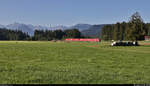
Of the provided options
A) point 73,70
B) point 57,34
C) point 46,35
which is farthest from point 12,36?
point 73,70

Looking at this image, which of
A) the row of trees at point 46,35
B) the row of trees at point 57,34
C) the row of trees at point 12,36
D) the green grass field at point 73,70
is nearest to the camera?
the green grass field at point 73,70

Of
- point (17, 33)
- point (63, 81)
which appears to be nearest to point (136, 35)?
point (63, 81)

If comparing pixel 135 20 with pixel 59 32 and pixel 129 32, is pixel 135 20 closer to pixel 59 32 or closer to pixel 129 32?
pixel 129 32

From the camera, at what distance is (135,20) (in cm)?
6456

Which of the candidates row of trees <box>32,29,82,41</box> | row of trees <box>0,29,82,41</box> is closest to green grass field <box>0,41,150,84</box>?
row of trees <box>32,29,82,41</box>

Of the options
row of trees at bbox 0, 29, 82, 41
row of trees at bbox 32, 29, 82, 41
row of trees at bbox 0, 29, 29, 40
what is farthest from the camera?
row of trees at bbox 0, 29, 29, 40

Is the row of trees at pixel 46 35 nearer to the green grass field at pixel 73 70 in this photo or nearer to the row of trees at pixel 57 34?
the row of trees at pixel 57 34

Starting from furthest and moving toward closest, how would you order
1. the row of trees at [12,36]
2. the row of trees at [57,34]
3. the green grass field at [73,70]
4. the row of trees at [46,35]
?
1. the row of trees at [12,36]
2. the row of trees at [46,35]
3. the row of trees at [57,34]
4. the green grass field at [73,70]

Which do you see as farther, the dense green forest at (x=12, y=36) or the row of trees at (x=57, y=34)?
the dense green forest at (x=12, y=36)

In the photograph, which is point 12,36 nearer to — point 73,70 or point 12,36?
point 12,36

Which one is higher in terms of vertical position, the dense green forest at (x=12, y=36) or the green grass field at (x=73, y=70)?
the dense green forest at (x=12, y=36)

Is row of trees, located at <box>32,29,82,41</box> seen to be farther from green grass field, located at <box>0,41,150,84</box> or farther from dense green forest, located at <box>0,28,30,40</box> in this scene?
green grass field, located at <box>0,41,150,84</box>

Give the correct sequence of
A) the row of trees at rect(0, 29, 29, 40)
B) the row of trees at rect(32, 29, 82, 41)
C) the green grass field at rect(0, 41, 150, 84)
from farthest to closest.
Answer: the row of trees at rect(0, 29, 29, 40), the row of trees at rect(32, 29, 82, 41), the green grass field at rect(0, 41, 150, 84)

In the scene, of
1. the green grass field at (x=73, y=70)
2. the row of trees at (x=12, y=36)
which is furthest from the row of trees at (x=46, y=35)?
the green grass field at (x=73, y=70)
